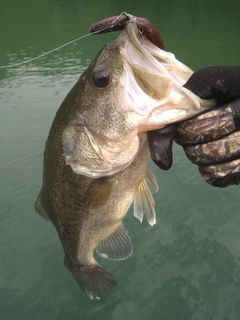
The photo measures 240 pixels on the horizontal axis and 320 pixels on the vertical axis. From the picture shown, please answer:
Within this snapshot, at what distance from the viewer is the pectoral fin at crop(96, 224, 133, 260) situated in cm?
244

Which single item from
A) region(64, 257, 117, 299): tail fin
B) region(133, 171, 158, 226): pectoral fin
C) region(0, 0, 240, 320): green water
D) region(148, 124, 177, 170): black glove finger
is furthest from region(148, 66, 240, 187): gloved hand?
region(0, 0, 240, 320): green water

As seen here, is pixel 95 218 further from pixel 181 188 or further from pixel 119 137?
pixel 181 188

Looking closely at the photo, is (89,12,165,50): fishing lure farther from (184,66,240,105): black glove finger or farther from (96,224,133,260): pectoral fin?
(96,224,133,260): pectoral fin

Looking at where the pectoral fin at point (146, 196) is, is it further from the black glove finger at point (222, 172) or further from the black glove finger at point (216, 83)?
the black glove finger at point (216, 83)

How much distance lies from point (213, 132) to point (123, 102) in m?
0.45

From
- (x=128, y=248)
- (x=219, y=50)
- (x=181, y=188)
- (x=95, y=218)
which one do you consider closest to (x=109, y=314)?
(x=128, y=248)

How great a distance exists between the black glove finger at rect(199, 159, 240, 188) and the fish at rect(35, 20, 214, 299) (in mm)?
320

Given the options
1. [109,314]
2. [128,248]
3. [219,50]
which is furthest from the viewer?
[219,50]

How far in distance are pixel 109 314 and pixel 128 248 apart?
38.4 inches

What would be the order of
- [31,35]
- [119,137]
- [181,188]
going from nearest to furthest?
1. [119,137]
2. [181,188]
3. [31,35]

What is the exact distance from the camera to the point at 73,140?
1.76 metres

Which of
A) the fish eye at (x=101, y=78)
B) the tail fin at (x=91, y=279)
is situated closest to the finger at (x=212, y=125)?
the fish eye at (x=101, y=78)

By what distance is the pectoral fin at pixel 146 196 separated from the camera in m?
2.12

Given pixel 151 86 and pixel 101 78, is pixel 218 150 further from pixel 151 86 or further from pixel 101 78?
pixel 101 78
